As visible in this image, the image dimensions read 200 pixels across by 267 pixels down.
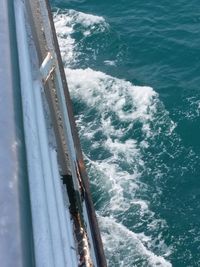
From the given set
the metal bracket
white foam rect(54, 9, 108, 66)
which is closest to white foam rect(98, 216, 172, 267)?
the metal bracket

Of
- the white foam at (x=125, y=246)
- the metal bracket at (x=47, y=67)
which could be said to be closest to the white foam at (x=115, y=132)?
the white foam at (x=125, y=246)

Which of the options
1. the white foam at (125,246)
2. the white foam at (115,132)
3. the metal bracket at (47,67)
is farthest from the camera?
the white foam at (115,132)

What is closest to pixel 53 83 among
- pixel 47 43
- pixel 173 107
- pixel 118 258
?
pixel 47 43

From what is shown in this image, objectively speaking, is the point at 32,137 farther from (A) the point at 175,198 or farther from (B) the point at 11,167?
(A) the point at 175,198

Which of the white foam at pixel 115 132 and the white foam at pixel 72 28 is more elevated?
the white foam at pixel 72 28

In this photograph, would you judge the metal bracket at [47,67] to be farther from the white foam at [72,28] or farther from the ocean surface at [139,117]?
the white foam at [72,28]

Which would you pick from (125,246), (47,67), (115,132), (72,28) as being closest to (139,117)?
(115,132)

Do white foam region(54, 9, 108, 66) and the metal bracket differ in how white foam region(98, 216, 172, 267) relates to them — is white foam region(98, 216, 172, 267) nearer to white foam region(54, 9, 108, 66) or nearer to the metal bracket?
the metal bracket

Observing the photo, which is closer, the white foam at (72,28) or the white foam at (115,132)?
the white foam at (115,132)
